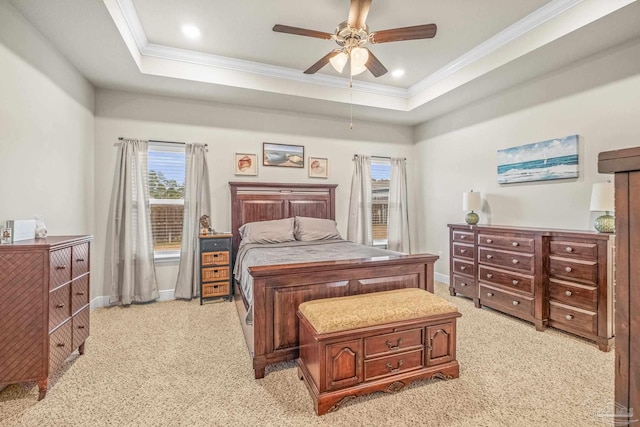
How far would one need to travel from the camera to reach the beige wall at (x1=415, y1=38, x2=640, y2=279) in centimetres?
Answer: 292

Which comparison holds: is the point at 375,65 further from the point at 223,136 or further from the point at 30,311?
the point at 30,311

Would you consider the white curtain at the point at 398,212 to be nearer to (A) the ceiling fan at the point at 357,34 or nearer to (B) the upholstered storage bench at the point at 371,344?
(A) the ceiling fan at the point at 357,34

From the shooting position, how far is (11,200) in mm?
2342

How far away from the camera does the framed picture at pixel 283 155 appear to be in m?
4.54

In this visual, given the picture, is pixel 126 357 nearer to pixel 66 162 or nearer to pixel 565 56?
pixel 66 162

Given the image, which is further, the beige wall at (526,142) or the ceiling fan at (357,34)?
the beige wall at (526,142)

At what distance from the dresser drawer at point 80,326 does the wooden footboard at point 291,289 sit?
4.49 feet

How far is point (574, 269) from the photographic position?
111 inches

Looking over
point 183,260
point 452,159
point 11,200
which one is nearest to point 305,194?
point 183,260

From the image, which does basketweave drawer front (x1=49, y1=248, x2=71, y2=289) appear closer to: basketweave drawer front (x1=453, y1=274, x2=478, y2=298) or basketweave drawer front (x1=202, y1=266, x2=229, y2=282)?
basketweave drawer front (x1=202, y1=266, x2=229, y2=282)

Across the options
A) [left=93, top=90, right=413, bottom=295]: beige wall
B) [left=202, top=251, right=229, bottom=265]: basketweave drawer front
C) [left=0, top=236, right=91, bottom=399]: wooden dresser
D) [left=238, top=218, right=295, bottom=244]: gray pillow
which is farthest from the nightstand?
[left=0, top=236, right=91, bottom=399]: wooden dresser

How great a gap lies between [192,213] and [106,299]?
1487 millimetres

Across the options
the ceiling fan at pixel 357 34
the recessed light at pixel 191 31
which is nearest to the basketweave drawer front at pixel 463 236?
the ceiling fan at pixel 357 34

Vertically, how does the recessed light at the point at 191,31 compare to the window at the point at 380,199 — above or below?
above
